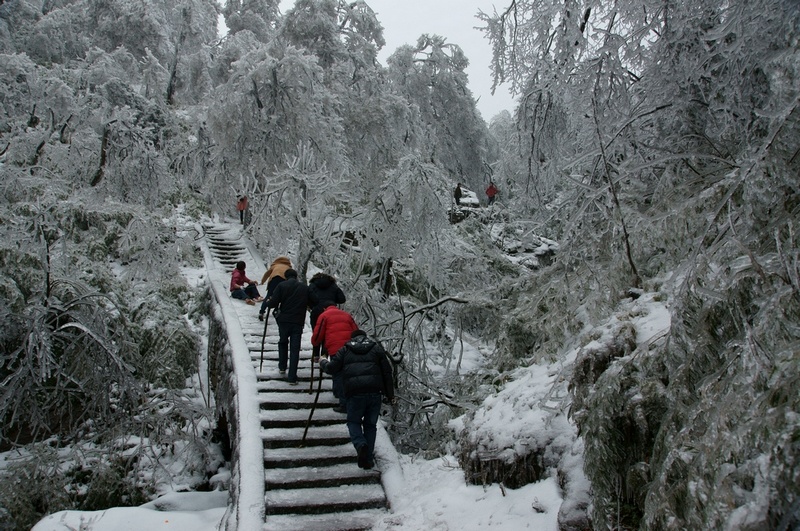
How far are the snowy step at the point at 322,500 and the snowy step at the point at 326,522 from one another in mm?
63

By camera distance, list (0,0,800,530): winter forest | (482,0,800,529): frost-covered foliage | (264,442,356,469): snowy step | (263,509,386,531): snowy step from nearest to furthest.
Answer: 1. (482,0,800,529): frost-covered foliage
2. (0,0,800,530): winter forest
3. (263,509,386,531): snowy step
4. (264,442,356,469): snowy step

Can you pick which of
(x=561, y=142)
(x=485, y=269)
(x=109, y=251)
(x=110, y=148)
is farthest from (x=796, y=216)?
(x=109, y=251)

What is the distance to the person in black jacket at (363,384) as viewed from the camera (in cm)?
513

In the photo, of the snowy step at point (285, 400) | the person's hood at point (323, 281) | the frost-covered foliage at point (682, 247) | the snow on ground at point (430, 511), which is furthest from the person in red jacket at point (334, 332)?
the frost-covered foliage at point (682, 247)

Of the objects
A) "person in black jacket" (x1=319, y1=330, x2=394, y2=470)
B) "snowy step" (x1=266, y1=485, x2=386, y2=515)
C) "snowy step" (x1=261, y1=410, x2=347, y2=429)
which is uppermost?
"person in black jacket" (x1=319, y1=330, x2=394, y2=470)

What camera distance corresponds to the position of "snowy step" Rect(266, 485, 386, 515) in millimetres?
4859

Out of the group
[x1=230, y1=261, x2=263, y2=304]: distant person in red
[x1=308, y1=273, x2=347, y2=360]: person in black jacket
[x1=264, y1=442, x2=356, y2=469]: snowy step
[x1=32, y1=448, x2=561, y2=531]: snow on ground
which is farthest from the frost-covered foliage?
[x1=230, y1=261, x2=263, y2=304]: distant person in red

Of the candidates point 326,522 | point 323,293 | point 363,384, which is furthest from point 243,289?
point 326,522

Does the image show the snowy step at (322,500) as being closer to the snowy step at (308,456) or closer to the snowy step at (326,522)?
the snowy step at (326,522)

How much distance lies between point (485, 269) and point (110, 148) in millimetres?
9274

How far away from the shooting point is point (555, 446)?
391 cm

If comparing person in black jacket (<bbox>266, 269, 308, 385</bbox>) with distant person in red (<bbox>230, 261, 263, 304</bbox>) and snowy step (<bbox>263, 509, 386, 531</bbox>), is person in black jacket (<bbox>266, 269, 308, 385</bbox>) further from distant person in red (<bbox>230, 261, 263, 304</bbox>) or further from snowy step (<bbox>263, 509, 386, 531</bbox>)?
distant person in red (<bbox>230, 261, 263, 304</bbox>)

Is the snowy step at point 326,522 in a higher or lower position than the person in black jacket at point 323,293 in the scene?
lower

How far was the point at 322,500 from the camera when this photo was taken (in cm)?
496
